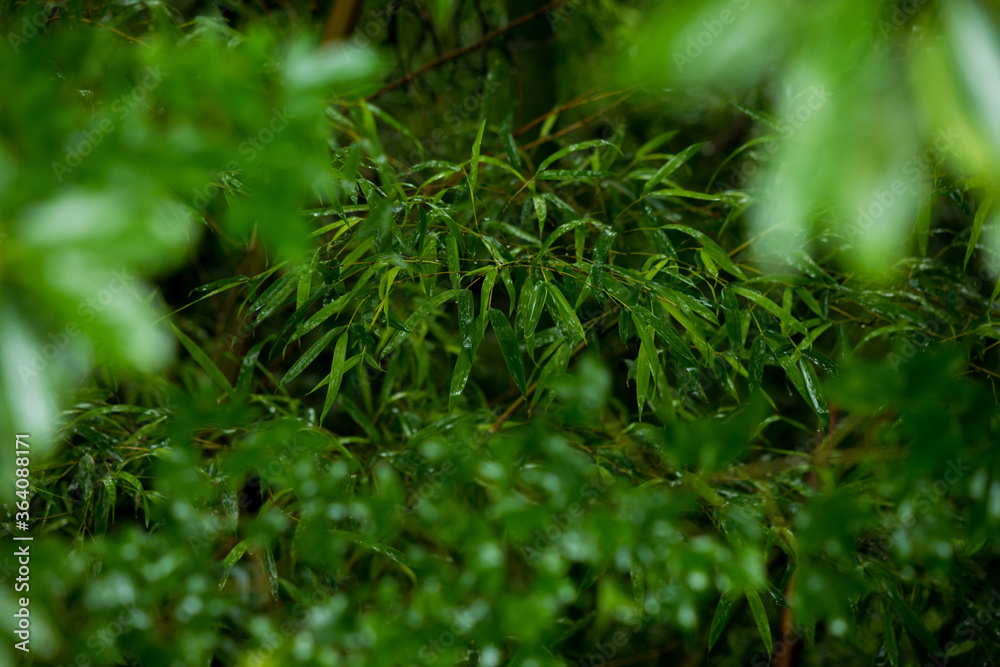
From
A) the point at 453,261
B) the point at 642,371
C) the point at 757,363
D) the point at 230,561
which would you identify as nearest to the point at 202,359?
the point at 230,561

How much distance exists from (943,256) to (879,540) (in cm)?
53

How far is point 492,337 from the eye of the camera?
146 centimetres

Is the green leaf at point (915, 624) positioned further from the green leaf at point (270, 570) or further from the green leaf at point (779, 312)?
the green leaf at point (270, 570)

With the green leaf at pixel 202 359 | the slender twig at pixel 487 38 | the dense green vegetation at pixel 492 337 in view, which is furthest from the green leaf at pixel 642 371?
the slender twig at pixel 487 38

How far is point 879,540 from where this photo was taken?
3.24 feet

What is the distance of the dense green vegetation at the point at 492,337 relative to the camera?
27cm

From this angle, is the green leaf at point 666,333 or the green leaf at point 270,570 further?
the green leaf at point 270,570

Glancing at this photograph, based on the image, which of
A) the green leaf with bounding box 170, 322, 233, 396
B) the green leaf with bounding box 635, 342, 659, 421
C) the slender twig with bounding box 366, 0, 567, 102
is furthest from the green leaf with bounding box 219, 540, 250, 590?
the slender twig with bounding box 366, 0, 567, 102

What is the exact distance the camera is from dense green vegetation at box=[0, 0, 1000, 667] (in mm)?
272

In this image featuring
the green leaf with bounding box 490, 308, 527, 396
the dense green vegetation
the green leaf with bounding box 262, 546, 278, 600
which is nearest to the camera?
the dense green vegetation

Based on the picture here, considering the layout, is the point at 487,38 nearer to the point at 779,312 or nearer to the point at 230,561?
the point at 779,312

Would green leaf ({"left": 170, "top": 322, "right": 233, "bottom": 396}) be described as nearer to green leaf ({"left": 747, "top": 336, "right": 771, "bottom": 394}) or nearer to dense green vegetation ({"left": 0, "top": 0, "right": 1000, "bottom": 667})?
dense green vegetation ({"left": 0, "top": 0, "right": 1000, "bottom": 667})

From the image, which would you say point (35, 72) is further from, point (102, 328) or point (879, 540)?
point (879, 540)

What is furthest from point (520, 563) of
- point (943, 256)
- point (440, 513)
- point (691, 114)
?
point (691, 114)
